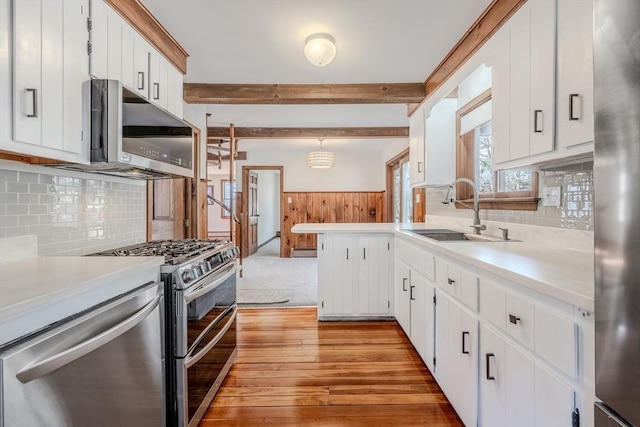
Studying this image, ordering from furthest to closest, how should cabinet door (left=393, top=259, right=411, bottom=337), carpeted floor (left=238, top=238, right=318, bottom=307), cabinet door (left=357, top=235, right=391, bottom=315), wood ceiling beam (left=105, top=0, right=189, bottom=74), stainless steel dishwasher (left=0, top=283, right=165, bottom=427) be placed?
carpeted floor (left=238, top=238, right=318, bottom=307)
cabinet door (left=357, top=235, right=391, bottom=315)
cabinet door (left=393, top=259, right=411, bottom=337)
wood ceiling beam (left=105, top=0, right=189, bottom=74)
stainless steel dishwasher (left=0, top=283, right=165, bottom=427)

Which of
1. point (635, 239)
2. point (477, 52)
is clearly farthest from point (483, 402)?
point (477, 52)

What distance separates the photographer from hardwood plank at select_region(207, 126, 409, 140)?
5.22m

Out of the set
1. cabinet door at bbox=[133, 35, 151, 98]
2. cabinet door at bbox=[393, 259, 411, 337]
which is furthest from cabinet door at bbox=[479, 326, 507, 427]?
cabinet door at bbox=[133, 35, 151, 98]

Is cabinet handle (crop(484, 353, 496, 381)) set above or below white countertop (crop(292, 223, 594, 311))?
below

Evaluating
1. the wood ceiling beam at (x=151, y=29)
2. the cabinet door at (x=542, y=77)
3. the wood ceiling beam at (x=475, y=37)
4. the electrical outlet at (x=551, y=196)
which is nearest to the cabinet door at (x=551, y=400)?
the cabinet door at (x=542, y=77)

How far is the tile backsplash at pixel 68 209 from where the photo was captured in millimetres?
1455

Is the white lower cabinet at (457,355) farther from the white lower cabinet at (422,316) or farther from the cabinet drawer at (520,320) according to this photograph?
the cabinet drawer at (520,320)

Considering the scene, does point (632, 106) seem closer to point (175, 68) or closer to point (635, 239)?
point (635, 239)

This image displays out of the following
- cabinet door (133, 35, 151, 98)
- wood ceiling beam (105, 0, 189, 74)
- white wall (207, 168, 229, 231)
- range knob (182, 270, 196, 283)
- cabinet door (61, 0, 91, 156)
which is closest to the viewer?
cabinet door (61, 0, 91, 156)

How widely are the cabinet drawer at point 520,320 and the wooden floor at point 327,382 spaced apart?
2.81 feet

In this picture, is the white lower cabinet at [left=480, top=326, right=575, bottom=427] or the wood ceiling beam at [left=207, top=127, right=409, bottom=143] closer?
the white lower cabinet at [left=480, top=326, right=575, bottom=427]

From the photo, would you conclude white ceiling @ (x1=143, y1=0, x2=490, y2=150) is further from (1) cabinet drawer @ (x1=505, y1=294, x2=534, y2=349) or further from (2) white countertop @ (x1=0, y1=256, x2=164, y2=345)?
(1) cabinet drawer @ (x1=505, y1=294, x2=534, y2=349)

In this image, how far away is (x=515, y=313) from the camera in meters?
1.13

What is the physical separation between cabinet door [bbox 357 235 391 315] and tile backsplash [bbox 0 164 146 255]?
193 centimetres
